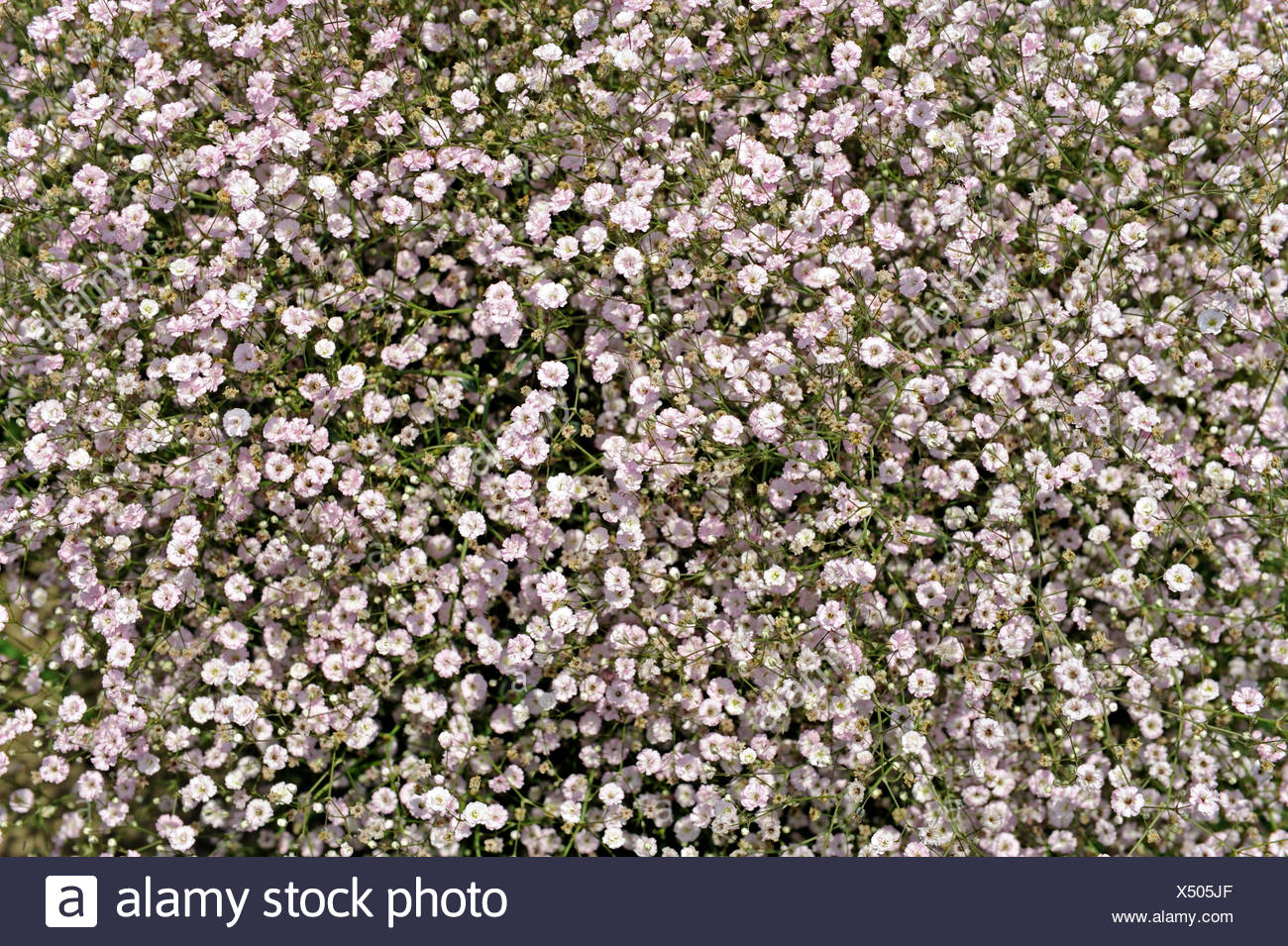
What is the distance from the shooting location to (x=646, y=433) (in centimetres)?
319

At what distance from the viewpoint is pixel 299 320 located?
3248mm

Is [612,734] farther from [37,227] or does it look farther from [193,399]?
[37,227]

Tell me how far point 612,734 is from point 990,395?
5.75ft

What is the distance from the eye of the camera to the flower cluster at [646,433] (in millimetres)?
3232

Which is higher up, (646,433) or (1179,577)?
(646,433)

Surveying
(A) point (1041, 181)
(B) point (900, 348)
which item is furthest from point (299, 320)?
(A) point (1041, 181)

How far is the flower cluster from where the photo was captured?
3232 millimetres

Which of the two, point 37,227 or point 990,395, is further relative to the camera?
point 37,227

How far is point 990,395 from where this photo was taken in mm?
3230

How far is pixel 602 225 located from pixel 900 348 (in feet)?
3.64

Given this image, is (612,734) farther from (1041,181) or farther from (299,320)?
(1041,181)

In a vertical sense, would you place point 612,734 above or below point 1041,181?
below

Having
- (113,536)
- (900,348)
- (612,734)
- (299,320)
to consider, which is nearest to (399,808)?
(612,734)
